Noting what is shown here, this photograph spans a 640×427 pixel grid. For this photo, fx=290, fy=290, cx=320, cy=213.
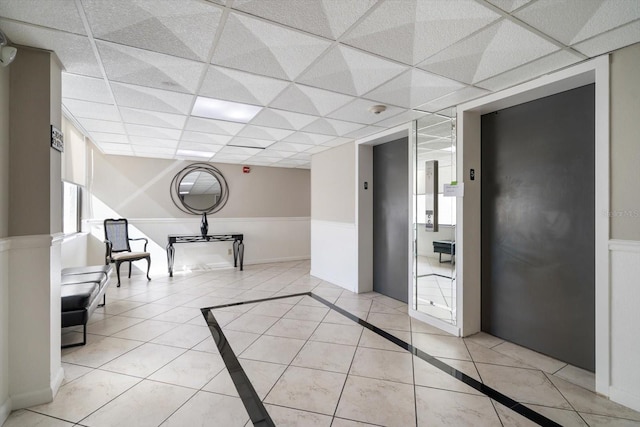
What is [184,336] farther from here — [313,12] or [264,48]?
[313,12]

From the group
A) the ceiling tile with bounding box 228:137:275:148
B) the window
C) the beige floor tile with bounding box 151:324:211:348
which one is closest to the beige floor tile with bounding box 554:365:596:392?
the beige floor tile with bounding box 151:324:211:348

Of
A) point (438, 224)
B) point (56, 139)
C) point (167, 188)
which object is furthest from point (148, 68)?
point (167, 188)

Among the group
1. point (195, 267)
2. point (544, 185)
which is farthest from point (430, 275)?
point (195, 267)

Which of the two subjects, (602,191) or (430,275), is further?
(430,275)

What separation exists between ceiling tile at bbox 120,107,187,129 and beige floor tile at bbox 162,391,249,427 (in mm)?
2849

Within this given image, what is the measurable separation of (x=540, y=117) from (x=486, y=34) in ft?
4.27

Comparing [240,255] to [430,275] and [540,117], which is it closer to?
[430,275]

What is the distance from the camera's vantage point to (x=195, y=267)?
6324mm

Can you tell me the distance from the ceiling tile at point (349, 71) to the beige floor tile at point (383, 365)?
236 cm

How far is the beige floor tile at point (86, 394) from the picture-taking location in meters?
1.87

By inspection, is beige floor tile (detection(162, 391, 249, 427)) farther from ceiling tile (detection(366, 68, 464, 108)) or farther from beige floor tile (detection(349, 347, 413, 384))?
ceiling tile (detection(366, 68, 464, 108))

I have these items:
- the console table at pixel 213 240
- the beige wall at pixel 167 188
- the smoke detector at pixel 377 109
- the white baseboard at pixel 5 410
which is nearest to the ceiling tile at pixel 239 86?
the smoke detector at pixel 377 109

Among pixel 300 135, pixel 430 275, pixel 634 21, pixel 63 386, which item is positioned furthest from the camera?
pixel 300 135

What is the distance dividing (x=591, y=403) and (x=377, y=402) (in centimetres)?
142
